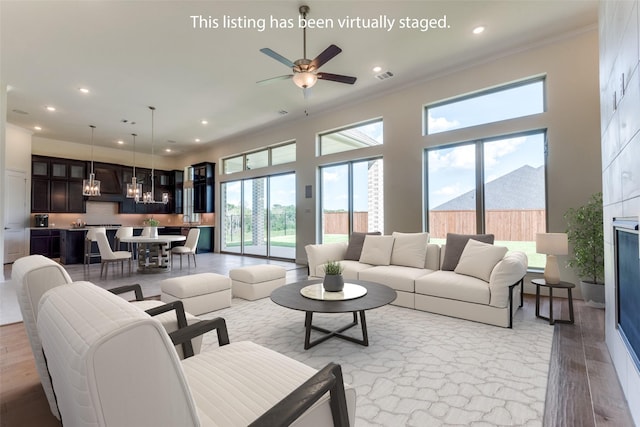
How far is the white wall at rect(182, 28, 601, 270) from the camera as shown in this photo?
150 inches

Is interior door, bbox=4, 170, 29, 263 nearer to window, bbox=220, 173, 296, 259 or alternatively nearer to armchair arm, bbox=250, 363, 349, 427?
window, bbox=220, 173, 296, 259

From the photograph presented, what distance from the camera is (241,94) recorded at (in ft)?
18.3

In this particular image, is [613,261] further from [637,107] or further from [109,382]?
[109,382]

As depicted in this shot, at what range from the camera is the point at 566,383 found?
2.00 m

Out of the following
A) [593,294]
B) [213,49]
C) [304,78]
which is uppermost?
[213,49]

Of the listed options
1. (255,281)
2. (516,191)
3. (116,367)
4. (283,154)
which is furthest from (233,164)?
(116,367)

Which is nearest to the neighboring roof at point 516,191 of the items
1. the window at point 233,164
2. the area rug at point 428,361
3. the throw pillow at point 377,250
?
the throw pillow at point 377,250

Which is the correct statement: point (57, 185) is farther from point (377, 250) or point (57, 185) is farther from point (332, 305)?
point (332, 305)

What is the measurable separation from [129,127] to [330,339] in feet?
25.2

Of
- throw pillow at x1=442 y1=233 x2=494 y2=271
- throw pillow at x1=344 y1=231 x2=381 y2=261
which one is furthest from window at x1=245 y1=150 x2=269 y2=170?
throw pillow at x1=442 y1=233 x2=494 y2=271

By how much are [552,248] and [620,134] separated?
5.17 feet

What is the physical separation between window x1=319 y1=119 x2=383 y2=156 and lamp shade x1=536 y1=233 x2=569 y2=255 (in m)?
3.41

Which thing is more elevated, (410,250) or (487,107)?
(487,107)

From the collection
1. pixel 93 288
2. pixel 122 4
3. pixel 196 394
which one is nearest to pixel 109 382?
pixel 93 288
